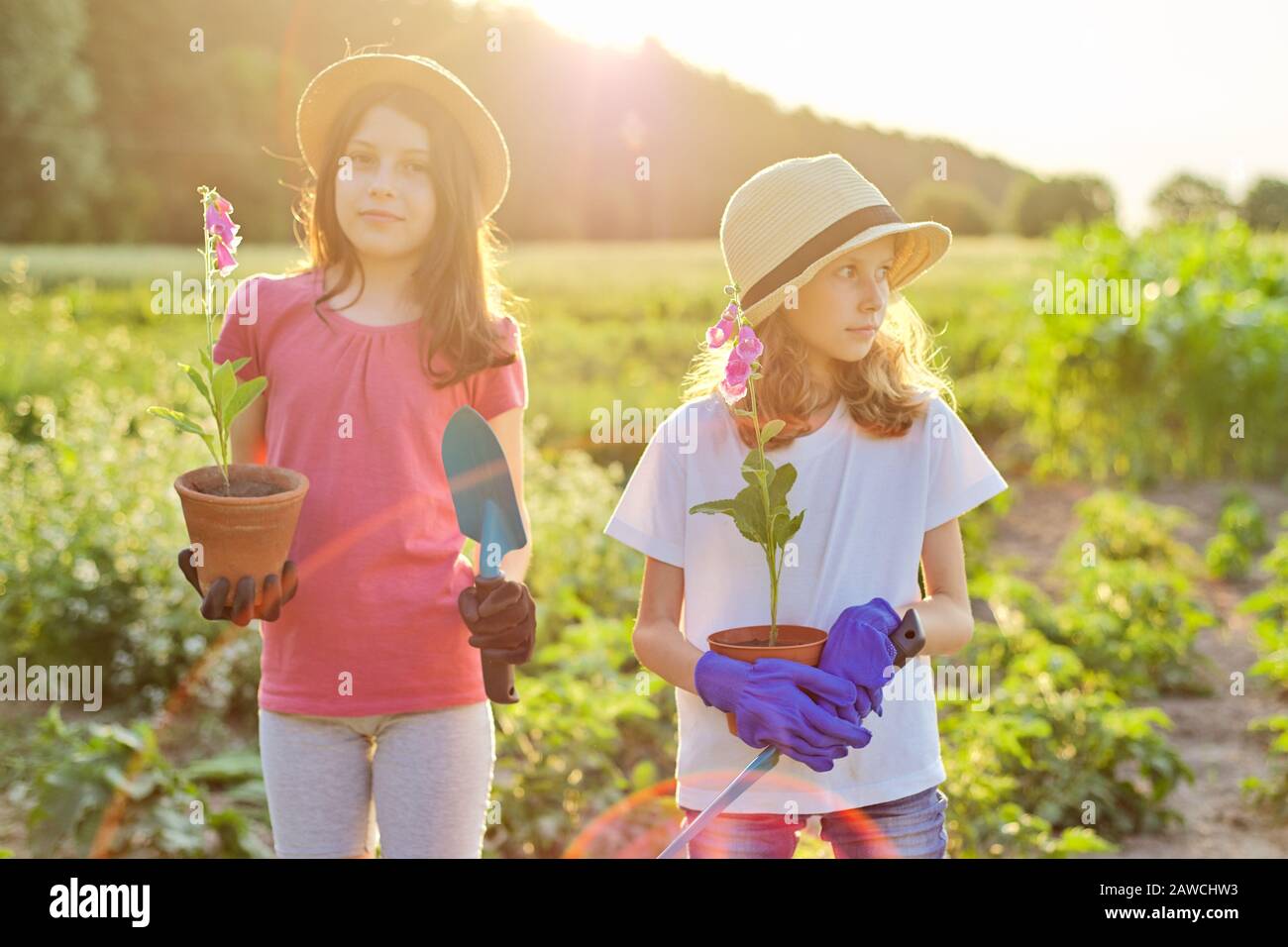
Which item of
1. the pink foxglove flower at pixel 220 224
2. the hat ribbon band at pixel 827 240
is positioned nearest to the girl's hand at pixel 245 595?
the pink foxglove flower at pixel 220 224


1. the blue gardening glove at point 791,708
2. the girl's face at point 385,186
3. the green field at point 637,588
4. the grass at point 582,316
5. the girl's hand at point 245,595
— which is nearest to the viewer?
the blue gardening glove at point 791,708

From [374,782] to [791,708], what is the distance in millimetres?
707

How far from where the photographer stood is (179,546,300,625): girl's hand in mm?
1707

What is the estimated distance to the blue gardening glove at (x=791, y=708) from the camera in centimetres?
160

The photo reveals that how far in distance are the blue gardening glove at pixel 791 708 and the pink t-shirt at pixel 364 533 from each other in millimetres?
480

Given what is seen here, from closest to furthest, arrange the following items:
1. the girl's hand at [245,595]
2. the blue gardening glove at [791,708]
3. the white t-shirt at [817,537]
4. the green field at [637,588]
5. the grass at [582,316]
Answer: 1. the blue gardening glove at [791,708]
2. the girl's hand at [245,595]
3. the white t-shirt at [817,537]
4. the green field at [637,588]
5. the grass at [582,316]

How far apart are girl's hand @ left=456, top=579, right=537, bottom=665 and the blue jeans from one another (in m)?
0.36

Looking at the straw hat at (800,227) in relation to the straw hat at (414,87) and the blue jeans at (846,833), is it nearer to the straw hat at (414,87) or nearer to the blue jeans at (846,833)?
the straw hat at (414,87)

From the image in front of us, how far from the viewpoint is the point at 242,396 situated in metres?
1.73

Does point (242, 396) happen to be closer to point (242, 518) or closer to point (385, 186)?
point (242, 518)

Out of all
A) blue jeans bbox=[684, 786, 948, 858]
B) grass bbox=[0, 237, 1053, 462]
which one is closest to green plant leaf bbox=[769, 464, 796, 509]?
blue jeans bbox=[684, 786, 948, 858]
